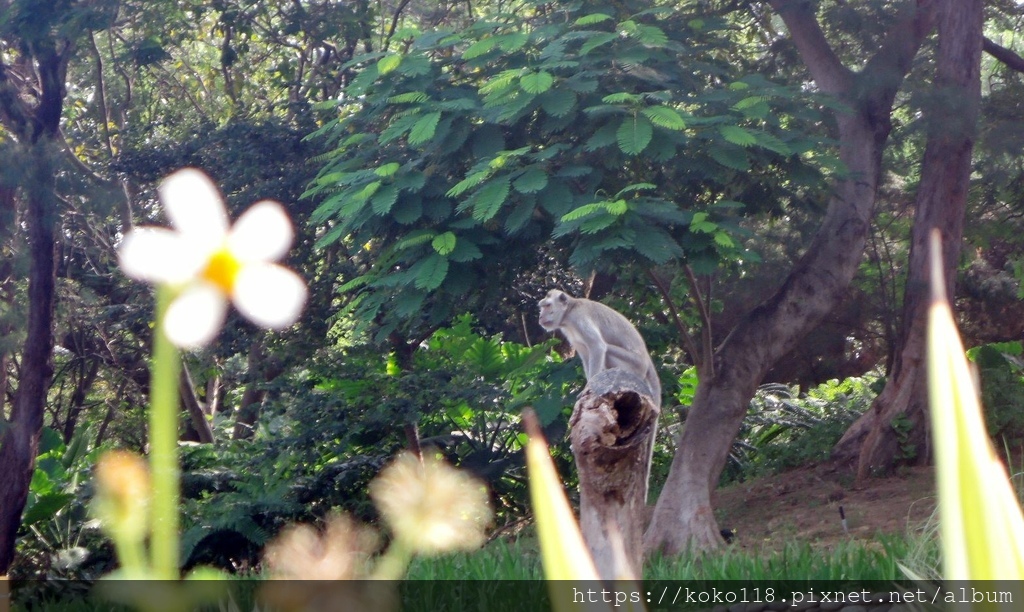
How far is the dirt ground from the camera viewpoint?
27.7ft

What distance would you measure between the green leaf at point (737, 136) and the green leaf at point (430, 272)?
2.17 meters

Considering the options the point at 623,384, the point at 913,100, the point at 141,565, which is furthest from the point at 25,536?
the point at 141,565

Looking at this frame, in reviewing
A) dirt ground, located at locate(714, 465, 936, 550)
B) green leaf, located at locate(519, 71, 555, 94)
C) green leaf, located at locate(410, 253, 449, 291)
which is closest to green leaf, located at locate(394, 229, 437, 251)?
green leaf, located at locate(410, 253, 449, 291)

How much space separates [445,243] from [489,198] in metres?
0.57

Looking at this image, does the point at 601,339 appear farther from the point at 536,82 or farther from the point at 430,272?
the point at 536,82

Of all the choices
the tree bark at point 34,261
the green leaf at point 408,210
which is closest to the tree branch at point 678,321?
the green leaf at point 408,210

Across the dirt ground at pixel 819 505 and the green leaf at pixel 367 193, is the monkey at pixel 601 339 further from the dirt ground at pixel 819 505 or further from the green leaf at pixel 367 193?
the dirt ground at pixel 819 505

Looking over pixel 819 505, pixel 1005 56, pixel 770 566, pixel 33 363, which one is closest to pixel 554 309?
pixel 770 566

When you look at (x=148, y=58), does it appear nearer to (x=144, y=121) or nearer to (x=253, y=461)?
(x=144, y=121)

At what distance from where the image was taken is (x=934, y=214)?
976cm

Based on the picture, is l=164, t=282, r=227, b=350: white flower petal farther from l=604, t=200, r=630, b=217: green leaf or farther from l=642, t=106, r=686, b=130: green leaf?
l=642, t=106, r=686, b=130: green leaf

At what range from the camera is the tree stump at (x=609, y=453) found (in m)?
4.52

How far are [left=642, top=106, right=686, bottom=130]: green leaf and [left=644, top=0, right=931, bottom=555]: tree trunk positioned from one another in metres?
2.73

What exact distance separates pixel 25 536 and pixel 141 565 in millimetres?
11767
